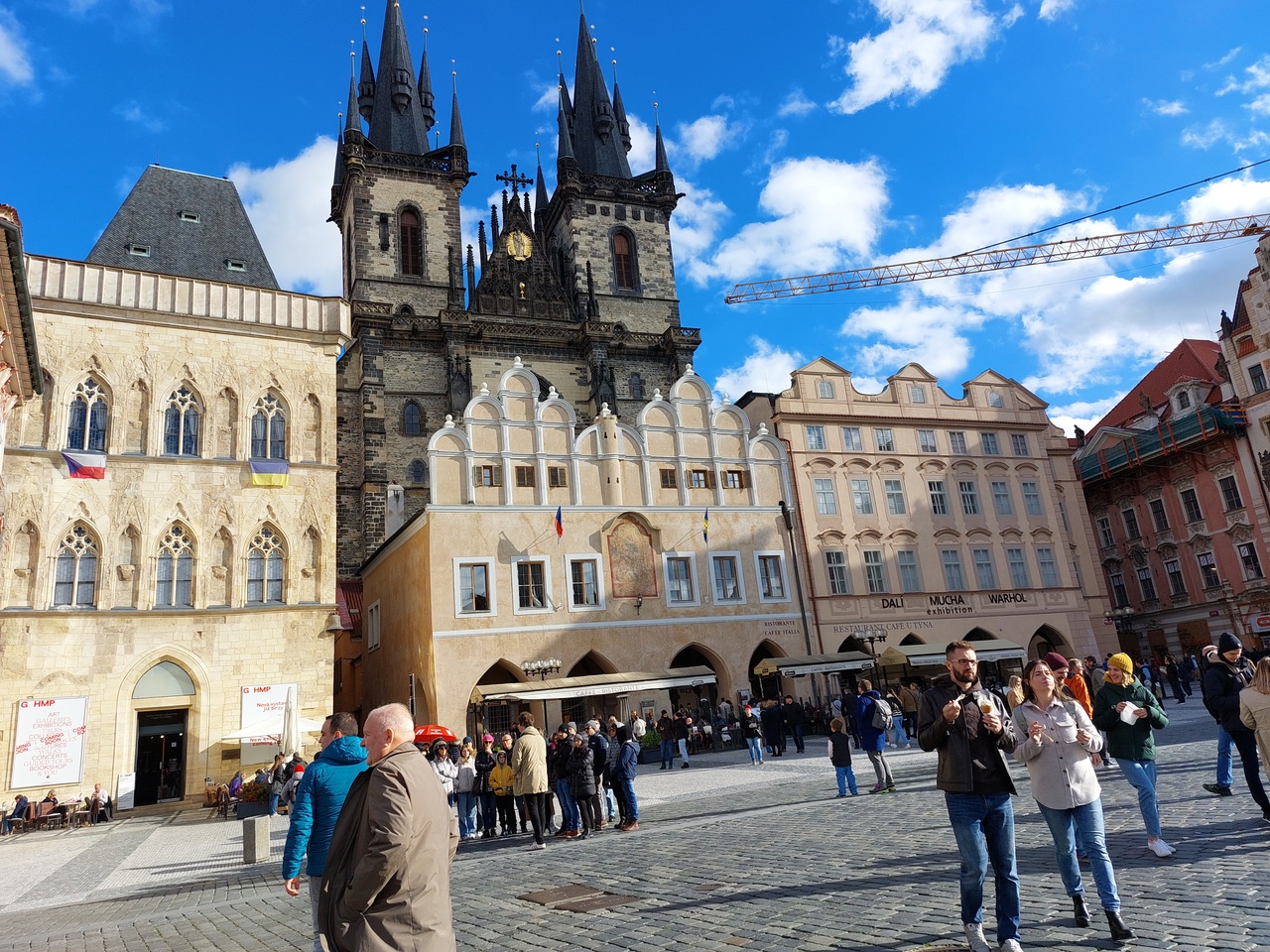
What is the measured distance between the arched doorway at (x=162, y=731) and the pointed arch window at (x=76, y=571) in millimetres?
2633

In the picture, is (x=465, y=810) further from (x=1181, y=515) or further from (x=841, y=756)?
(x=1181, y=515)

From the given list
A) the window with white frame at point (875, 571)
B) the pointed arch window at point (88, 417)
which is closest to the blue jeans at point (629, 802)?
the pointed arch window at point (88, 417)

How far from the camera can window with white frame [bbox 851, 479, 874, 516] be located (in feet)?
118

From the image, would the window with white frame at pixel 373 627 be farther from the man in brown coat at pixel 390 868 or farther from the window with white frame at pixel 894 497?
the man in brown coat at pixel 390 868

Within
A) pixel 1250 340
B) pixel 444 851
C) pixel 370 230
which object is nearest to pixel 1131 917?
pixel 444 851

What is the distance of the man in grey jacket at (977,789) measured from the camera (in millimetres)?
5258

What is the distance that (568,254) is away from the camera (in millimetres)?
52000

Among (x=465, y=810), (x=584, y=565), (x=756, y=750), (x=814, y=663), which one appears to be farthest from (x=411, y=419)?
(x=465, y=810)

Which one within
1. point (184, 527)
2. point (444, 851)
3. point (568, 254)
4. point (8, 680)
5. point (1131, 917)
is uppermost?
point (568, 254)

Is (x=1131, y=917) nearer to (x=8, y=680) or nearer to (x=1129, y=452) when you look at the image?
(x=8, y=680)

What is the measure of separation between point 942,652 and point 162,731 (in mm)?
24538

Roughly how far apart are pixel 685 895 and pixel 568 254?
1863 inches

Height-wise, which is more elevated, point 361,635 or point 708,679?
point 361,635

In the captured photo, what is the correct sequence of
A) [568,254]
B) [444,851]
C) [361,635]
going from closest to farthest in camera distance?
[444,851] → [361,635] → [568,254]
